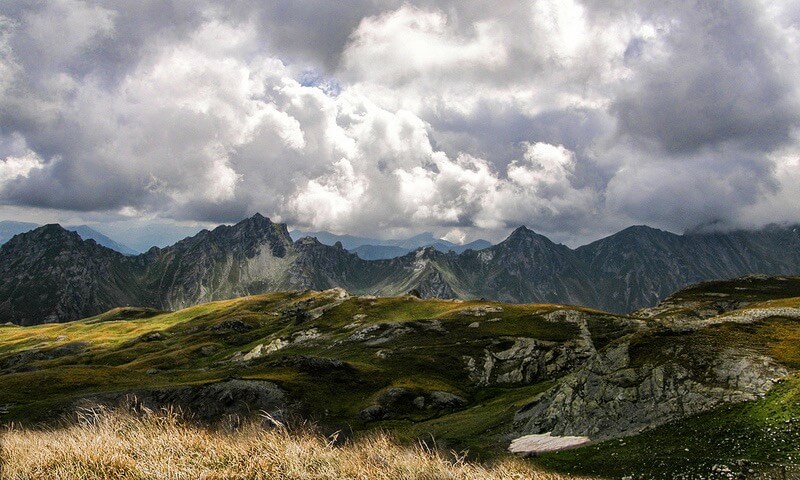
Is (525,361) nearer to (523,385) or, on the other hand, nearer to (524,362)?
(524,362)

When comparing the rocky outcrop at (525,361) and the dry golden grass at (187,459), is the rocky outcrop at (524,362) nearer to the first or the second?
the rocky outcrop at (525,361)

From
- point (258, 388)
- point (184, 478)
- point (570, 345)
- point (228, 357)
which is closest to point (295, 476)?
point (184, 478)

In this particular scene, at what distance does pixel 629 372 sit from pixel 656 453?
52.6 ft

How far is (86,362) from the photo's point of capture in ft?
586

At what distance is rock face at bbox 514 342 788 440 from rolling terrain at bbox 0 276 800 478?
16 cm

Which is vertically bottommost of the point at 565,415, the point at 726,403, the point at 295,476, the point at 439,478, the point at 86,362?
the point at 86,362

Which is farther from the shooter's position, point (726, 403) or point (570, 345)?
point (570, 345)

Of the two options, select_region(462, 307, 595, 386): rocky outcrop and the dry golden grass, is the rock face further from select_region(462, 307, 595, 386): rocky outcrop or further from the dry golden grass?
select_region(462, 307, 595, 386): rocky outcrop

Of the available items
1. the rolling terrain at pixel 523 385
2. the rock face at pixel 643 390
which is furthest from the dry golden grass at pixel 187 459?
the rock face at pixel 643 390

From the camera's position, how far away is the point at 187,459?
1298 centimetres

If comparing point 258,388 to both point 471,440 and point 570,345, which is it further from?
point 570,345

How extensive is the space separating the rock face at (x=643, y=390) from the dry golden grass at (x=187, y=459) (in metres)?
39.3

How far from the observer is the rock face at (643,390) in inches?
1745

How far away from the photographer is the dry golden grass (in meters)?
12.4
